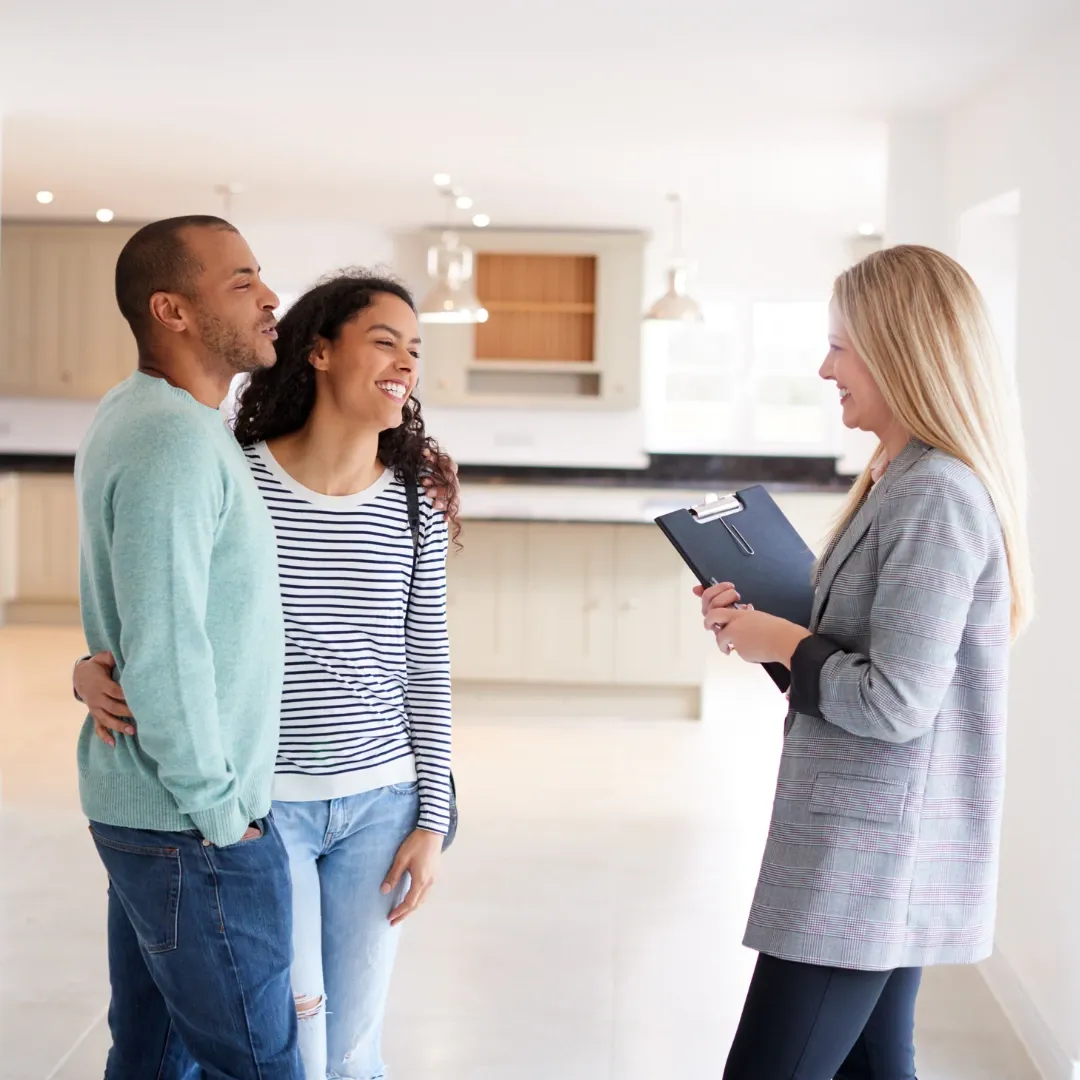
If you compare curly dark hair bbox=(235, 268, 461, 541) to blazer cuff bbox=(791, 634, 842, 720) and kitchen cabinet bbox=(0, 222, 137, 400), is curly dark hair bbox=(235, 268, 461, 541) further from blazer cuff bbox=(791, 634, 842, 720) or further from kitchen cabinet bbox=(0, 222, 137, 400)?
kitchen cabinet bbox=(0, 222, 137, 400)

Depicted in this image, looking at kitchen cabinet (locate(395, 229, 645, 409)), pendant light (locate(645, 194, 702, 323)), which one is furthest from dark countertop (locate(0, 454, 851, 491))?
pendant light (locate(645, 194, 702, 323))

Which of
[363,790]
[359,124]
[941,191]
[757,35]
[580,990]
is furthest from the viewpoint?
[359,124]

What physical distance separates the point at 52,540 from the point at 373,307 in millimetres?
7232

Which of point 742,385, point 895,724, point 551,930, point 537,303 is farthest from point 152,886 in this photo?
point 742,385

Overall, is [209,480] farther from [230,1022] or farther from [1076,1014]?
[1076,1014]

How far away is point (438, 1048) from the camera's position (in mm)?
2883

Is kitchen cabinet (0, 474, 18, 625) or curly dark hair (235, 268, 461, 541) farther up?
curly dark hair (235, 268, 461, 541)

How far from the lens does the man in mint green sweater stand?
4.48ft

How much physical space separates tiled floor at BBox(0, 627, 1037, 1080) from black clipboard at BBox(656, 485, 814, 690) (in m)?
1.40

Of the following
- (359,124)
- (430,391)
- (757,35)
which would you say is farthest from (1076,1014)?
(430,391)

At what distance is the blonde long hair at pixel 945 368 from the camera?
155 centimetres

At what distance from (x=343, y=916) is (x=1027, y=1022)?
6.52 ft

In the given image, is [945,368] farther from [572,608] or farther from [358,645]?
[572,608]

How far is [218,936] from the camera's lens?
4.70ft
